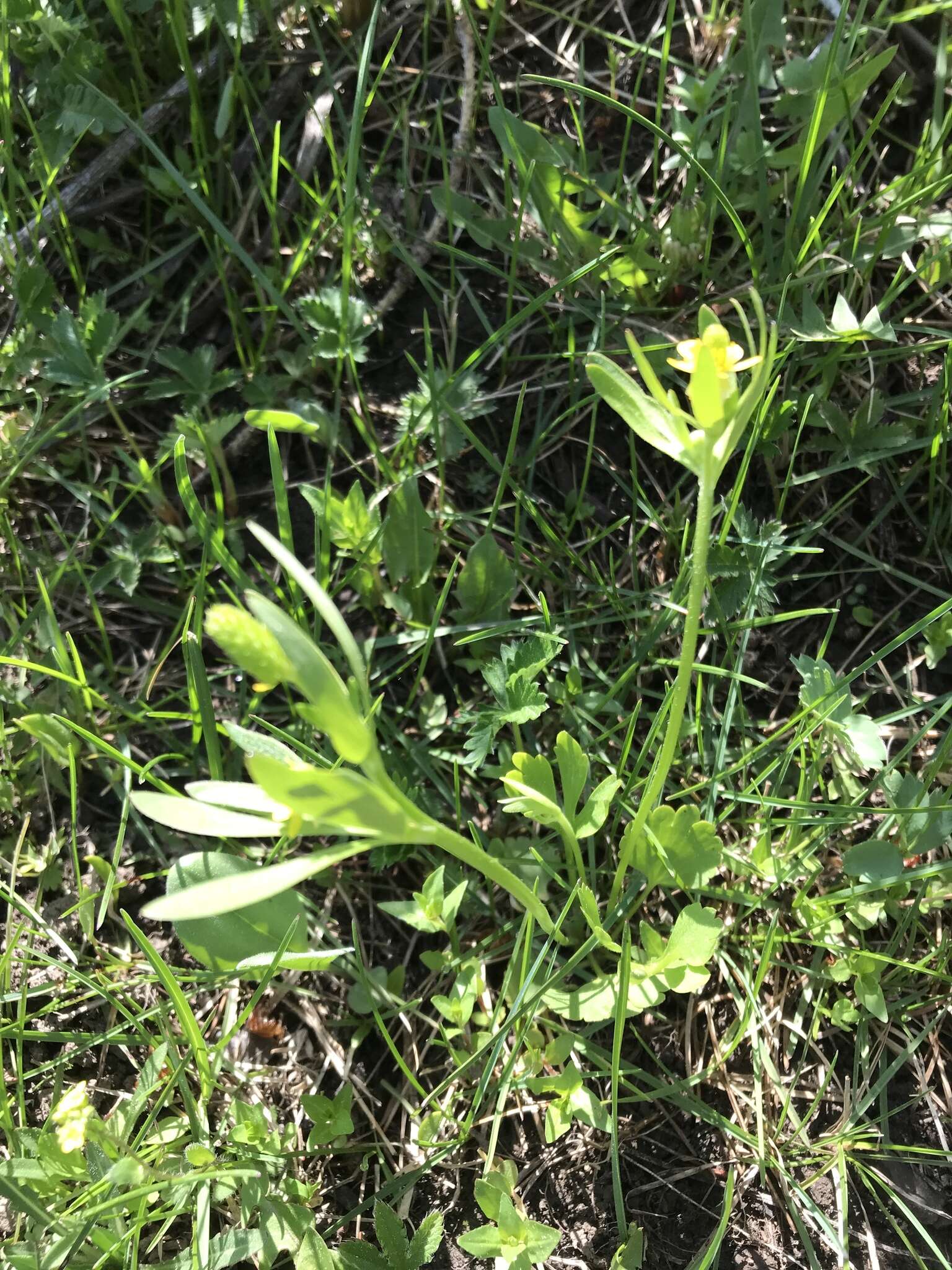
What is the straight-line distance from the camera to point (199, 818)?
39.1 inches

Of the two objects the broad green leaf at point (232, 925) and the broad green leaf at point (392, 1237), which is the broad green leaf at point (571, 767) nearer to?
the broad green leaf at point (232, 925)

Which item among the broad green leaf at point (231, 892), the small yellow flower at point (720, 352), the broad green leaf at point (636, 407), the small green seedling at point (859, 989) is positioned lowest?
the small green seedling at point (859, 989)

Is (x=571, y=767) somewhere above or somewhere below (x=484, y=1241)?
above

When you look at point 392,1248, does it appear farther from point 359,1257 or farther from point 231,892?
point 231,892

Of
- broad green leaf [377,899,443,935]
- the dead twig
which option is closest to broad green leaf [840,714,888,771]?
broad green leaf [377,899,443,935]

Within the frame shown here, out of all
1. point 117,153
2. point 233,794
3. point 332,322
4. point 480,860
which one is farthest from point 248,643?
point 117,153

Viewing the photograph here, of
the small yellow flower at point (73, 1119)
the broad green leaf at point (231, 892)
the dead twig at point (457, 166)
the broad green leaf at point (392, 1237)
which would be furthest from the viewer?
the dead twig at point (457, 166)

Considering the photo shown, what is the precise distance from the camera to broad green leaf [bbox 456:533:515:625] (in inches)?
66.2

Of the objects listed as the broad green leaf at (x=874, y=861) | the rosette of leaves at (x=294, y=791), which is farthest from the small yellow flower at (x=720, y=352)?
the broad green leaf at (x=874, y=861)

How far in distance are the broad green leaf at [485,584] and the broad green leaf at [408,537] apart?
76 millimetres

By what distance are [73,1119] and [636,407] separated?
3.81 feet

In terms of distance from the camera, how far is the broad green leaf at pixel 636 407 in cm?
114

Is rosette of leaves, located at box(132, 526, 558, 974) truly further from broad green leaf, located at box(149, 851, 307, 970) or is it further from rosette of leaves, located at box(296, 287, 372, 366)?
rosette of leaves, located at box(296, 287, 372, 366)

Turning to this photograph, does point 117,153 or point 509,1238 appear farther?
point 117,153
